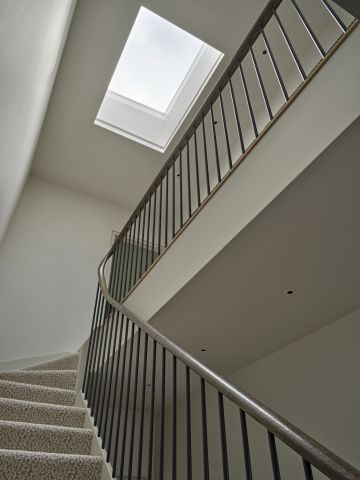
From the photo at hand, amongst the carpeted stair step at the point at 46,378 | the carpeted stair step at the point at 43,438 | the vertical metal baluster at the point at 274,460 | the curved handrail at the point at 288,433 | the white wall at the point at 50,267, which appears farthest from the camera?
the white wall at the point at 50,267

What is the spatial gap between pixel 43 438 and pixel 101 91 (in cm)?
383

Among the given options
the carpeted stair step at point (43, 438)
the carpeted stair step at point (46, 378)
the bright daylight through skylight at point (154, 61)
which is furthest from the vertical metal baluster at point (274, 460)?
the bright daylight through skylight at point (154, 61)

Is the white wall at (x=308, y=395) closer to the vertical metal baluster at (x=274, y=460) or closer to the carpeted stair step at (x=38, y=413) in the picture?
the carpeted stair step at (x=38, y=413)

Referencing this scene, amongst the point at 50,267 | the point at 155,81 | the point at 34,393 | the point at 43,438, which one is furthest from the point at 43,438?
the point at 155,81

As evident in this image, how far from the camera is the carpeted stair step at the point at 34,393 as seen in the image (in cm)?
244

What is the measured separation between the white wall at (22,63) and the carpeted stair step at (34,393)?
1769 mm

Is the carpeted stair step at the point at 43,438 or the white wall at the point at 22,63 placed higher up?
the white wall at the point at 22,63

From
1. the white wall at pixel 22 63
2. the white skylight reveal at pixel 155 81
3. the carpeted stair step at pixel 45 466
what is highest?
the white skylight reveal at pixel 155 81

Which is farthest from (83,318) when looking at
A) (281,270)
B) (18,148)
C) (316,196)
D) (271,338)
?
(316,196)

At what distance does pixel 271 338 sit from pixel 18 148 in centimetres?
300

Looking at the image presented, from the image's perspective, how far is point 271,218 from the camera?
6.11 ft

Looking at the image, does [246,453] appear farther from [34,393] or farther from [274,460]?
[34,393]

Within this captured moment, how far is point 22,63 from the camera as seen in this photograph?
247 cm

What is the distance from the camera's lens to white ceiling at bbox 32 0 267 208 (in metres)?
3.69
